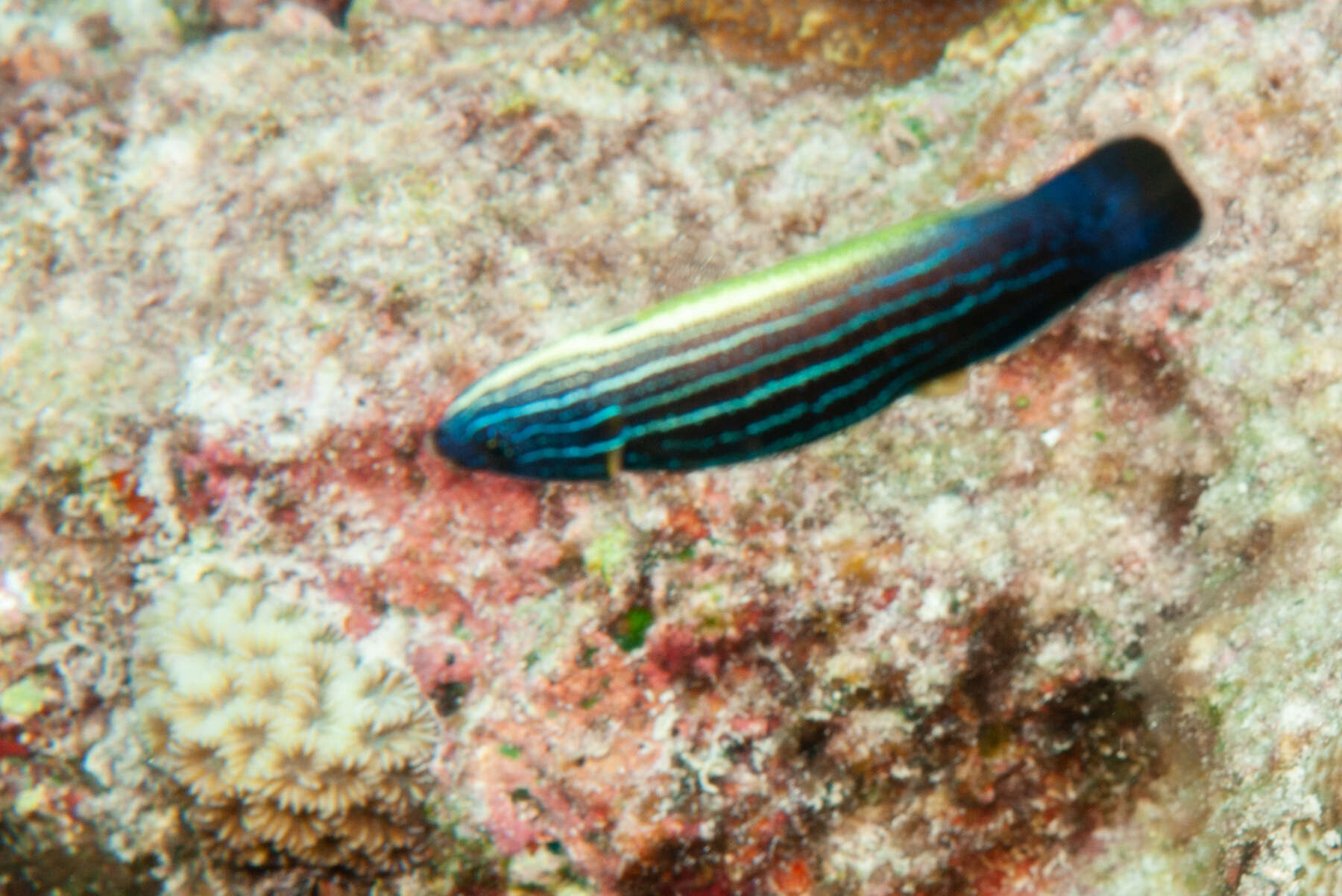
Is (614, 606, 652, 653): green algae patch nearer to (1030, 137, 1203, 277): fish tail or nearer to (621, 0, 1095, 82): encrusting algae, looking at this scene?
(1030, 137, 1203, 277): fish tail

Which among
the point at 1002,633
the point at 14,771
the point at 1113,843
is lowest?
the point at 14,771

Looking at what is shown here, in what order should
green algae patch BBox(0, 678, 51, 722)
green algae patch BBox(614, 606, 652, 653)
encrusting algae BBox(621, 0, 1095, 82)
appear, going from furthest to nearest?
1. encrusting algae BBox(621, 0, 1095, 82)
2. green algae patch BBox(0, 678, 51, 722)
3. green algae patch BBox(614, 606, 652, 653)

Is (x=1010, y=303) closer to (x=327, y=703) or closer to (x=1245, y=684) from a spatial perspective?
(x=1245, y=684)

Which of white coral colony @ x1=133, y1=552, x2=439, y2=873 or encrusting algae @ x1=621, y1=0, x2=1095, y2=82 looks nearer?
white coral colony @ x1=133, y1=552, x2=439, y2=873

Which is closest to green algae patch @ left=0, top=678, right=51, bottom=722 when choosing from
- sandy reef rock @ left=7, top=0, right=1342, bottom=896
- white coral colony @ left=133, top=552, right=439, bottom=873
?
sandy reef rock @ left=7, top=0, right=1342, bottom=896

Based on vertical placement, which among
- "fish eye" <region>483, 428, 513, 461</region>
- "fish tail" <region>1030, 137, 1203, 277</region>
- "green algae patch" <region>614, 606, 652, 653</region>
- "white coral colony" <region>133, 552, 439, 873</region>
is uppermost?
"fish tail" <region>1030, 137, 1203, 277</region>

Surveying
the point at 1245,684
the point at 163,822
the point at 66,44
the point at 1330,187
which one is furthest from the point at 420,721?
the point at 66,44
